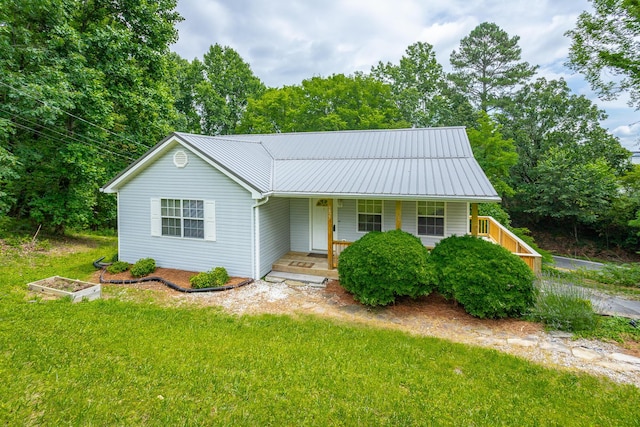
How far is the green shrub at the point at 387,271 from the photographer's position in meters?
6.84

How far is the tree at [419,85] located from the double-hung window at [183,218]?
2113cm

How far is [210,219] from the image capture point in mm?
9125

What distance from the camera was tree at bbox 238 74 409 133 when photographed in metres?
24.0

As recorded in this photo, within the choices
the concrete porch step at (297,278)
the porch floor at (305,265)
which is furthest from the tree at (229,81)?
the concrete porch step at (297,278)

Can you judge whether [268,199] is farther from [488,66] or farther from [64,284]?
[488,66]

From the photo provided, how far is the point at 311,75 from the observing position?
28.6m

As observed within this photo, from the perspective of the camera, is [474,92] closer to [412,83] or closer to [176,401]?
[412,83]

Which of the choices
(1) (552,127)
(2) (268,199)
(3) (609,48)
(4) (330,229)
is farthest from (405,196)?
(1) (552,127)

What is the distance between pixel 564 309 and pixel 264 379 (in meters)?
6.06

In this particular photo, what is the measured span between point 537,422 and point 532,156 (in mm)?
26017

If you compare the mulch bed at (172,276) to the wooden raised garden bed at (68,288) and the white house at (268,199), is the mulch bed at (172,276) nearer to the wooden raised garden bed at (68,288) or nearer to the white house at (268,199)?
the white house at (268,199)

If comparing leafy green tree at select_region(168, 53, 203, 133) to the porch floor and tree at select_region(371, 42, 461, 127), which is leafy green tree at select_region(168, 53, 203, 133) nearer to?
tree at select_region(371, 42, 461, 127)

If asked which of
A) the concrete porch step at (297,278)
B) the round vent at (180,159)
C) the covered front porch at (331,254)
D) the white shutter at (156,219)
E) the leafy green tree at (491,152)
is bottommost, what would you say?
the concrete porch step at (297,278)

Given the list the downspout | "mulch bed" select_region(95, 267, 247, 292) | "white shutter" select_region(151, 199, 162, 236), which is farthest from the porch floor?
"white shutter" select_region(151, 199, 162, 236)
